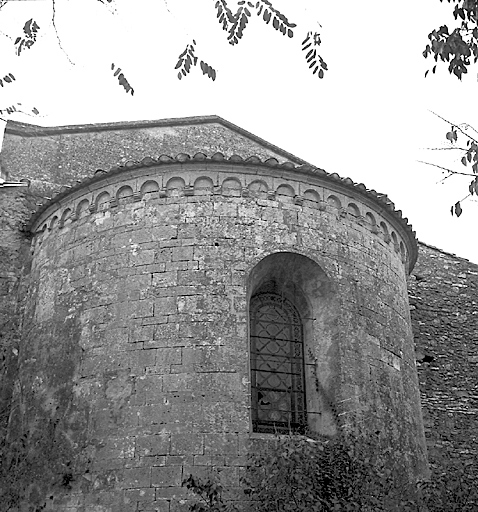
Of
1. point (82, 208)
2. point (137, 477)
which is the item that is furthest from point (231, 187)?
point (137, 477)

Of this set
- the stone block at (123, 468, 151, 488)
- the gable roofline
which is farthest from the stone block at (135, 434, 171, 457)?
the gable roofline

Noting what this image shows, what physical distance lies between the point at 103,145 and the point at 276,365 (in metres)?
6.10

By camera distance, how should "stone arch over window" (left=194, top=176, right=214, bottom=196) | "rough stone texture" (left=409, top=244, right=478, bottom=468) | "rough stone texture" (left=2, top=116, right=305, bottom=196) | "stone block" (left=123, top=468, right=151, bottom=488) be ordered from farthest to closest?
"rough stone texture" (left=409, top=244, right=478, bottom=468) < "rough stone texture" (left=2, top=116, right=305, bottom=196) < "stone arch over window" (left=194, top=176, right=214, bottom=196) < "stone block" (left=123, top=468, right=151, bottom=488)

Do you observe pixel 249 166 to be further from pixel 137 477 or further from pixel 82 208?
pixel 137 477

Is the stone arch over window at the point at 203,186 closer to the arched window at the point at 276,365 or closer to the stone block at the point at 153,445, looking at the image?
the arched window at the point at 276,365

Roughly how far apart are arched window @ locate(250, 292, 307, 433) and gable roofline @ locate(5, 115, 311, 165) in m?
5.50

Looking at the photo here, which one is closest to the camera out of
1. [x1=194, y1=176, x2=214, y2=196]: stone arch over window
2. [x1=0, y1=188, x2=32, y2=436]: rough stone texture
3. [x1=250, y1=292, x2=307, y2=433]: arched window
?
[x1=250, y1=292, x2=307, y2=433]: arched window

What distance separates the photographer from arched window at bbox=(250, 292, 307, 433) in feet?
25.2

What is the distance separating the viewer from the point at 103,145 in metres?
12.1

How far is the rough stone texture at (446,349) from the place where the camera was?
1183cm

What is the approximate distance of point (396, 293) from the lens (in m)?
8.98

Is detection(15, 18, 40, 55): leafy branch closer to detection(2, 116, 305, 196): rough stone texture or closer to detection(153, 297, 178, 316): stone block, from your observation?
detection(153, 297, 178, 316): stone block

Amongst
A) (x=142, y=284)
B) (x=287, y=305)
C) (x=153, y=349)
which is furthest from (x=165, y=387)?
(x=287, y=305)

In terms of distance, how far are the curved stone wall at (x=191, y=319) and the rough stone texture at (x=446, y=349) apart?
137 inches
